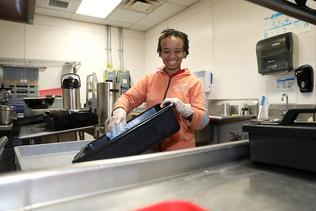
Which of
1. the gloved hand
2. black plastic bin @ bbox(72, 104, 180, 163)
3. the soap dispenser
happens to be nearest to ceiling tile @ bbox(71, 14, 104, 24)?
the soap dispenser

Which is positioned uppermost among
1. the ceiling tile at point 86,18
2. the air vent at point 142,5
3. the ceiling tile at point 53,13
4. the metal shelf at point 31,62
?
the ceiling tile at point 53,13

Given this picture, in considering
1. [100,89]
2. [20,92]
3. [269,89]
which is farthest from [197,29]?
[20,92]

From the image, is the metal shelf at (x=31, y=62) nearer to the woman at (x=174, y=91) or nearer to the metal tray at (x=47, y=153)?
the woman at (x=174, y=91)

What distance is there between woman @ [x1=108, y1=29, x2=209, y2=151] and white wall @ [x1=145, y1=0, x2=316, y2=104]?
160 cm

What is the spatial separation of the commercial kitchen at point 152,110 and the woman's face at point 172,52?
0.45 m

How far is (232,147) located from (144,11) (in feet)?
12.1

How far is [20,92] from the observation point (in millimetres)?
3838

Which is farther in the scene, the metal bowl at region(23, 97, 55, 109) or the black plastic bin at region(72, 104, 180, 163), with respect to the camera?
the metal bowl at region(23, 97, 55, 109)

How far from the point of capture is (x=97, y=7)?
12.8ft

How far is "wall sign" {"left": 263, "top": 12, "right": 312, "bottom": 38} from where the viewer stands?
2423mm

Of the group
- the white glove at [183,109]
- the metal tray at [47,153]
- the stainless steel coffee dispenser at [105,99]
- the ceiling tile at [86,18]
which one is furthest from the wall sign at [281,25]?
the ceiling tile at [86,18]

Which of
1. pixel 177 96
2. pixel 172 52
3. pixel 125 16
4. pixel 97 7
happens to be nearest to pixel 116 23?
pixel 125 16

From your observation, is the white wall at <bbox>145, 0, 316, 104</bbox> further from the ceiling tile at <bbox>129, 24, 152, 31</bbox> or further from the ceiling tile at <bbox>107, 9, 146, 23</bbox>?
the ceiling tile at <bbox>129, 24, 152, 31</bbox>

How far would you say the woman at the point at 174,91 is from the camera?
122cm
